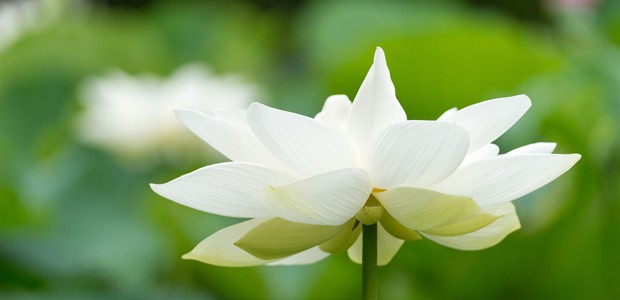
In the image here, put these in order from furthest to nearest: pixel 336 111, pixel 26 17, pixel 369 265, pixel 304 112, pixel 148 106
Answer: pixel 26 17
pixel 304 112
pixel 148 106
pixel 336 111
pixel 369 265

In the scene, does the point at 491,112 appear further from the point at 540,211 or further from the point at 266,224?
the point at 540,211

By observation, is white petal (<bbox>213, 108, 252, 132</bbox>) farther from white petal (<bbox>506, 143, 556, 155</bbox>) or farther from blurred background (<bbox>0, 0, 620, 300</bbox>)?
blurred background (<bbox>0, 0, 620, 300</bbox>)

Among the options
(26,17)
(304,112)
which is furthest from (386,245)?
(26,17)

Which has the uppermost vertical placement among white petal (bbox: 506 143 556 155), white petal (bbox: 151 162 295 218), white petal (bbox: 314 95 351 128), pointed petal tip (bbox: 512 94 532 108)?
white petal (bbox: 314 95 351 128)

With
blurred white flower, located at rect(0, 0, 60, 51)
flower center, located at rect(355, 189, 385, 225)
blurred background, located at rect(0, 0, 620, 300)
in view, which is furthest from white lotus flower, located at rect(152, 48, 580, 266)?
blurred white flower, located at rect(0, 0, 60, 51)

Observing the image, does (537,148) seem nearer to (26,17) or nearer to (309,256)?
(309,256)
